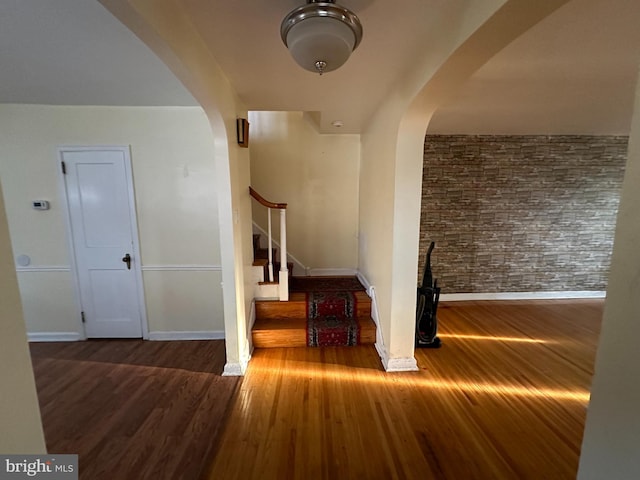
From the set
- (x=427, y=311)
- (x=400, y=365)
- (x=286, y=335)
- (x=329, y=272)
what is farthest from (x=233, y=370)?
(x=329, y=272)

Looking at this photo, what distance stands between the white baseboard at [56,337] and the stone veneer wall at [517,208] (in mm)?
4200

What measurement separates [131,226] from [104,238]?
1.01 feet

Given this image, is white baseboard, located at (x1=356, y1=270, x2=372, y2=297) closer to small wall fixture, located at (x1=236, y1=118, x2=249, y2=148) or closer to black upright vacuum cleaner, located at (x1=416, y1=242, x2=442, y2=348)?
black upright vacuum cleaner, located at (x1=416, y1=242, x2=442, y2=348)

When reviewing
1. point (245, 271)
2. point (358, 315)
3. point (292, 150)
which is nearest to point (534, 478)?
point (358, 315)

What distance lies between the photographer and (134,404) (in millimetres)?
2031

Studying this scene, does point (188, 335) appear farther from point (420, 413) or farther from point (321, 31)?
point (321, 31)

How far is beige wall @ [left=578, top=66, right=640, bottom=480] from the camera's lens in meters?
0.60

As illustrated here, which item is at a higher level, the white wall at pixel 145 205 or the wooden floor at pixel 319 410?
the white wall at pixel 145 205

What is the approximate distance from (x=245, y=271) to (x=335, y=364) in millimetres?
1198

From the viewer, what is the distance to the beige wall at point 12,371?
0.58 meters

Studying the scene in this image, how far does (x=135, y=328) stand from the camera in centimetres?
294

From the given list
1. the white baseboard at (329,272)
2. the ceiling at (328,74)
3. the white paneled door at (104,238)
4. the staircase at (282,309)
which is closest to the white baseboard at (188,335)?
the white paneled door at (104,238)

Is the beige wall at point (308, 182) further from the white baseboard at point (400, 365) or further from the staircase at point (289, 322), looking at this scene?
the white baseboard at point (400, 365)

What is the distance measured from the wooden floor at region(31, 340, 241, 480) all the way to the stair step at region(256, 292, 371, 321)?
551mm
